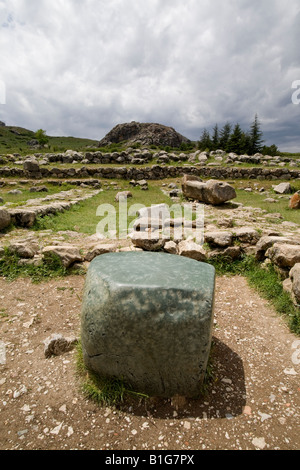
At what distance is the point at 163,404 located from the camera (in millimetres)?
2480

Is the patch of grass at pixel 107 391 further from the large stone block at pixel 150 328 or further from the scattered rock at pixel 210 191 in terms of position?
the scattered rock at pixel 210 191

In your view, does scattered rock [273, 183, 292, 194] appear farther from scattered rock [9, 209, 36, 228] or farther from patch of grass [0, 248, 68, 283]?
patch of grass [0, 248, 68, 283]

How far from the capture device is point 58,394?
103 inches

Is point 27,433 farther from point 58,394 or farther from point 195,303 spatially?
point 195,303

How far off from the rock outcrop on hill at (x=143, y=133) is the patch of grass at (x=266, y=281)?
66054 millimetres

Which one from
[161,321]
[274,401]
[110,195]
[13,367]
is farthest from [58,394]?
[110,195]

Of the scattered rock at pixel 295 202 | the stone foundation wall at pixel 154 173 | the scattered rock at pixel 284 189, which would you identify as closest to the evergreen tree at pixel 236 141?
the stone foundation wall at pixel 154 173

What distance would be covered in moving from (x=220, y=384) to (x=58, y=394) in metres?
1.86

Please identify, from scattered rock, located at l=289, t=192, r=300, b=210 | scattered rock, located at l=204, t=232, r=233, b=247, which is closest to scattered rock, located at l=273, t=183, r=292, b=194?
scattered rock, located at l=289, t=192, r=300, b=210

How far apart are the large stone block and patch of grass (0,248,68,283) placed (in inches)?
115

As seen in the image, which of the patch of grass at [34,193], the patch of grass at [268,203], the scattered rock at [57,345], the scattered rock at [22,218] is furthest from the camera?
the patch of grass at [34,193]

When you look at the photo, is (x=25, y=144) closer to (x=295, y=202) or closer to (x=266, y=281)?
(x=295, y=202)

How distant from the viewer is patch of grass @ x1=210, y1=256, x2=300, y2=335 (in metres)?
3.81

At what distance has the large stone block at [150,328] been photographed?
2.32m
